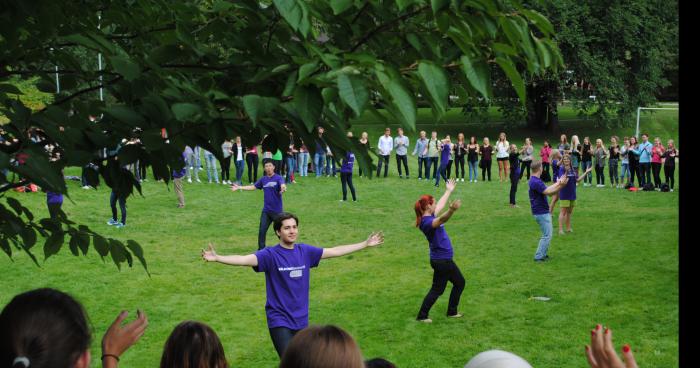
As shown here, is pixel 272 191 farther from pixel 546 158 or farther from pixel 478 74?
pixel 546 158

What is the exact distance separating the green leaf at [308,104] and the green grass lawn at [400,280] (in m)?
8.34

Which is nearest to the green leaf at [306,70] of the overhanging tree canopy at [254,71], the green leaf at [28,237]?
the overhanging tree canopy at [254,71]

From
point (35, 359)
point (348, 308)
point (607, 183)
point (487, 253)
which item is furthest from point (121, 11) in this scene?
point (607, 183)

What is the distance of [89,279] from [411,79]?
46.0ft

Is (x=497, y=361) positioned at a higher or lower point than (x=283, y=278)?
higher

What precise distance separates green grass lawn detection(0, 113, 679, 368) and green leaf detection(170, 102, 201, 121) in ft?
26.7

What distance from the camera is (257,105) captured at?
2.71 meters

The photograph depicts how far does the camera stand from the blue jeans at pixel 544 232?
1639cm

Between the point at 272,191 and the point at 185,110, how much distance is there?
48.5 feet

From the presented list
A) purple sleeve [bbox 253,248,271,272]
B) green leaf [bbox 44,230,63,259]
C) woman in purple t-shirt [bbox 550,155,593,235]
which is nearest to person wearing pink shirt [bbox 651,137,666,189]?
woman in purple t-shirt [bbox 550,155,593,235]

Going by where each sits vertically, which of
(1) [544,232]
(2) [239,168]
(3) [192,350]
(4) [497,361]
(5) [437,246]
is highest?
(4) [497,361]

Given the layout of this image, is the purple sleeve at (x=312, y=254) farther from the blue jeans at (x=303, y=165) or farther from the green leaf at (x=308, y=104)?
the blue jeans at (x=303, y=165)

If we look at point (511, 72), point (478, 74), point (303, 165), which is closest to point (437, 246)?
point (511, 72)

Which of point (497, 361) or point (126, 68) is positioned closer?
point (497, 361)
